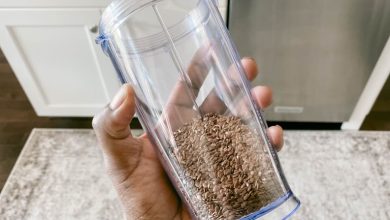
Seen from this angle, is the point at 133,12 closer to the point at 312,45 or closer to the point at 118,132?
the point at 118,132

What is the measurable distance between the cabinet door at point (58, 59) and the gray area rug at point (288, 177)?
16 cm

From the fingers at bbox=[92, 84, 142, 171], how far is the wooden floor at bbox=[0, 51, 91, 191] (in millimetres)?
901

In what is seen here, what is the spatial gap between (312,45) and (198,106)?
2.29 feet

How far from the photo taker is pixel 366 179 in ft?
4.45

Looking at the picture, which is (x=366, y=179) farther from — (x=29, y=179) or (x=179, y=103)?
(x=29, y=179)

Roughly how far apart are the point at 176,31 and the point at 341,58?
2.64 ft

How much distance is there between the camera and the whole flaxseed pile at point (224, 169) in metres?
0.58

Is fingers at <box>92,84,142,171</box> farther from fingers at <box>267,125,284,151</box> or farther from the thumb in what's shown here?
fingers at <box>267,125,284,151</box>

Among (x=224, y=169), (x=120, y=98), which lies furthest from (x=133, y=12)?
(x=224, y=169)

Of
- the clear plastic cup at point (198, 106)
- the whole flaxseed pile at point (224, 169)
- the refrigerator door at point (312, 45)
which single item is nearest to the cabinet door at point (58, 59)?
the refrigerator door at point (312, 45)

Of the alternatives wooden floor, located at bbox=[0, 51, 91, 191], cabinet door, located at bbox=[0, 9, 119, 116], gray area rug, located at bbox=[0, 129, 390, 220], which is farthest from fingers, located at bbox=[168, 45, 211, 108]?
wooden floor, located at bbox=[0, 51, 91, 191]

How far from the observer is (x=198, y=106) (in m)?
0.68

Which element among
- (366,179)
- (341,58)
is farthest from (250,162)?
(366,179)

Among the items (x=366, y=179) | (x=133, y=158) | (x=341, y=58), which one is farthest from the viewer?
(x=366, y=179)
